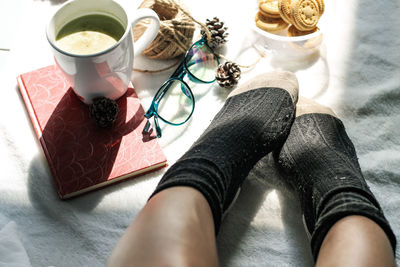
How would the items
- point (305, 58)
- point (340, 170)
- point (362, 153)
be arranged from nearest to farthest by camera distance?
point (340, 170) → point (362, 153) → point (305, 58)

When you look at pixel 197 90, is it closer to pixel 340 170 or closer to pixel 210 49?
pixel 210 49

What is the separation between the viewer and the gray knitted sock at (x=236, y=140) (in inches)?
26.7

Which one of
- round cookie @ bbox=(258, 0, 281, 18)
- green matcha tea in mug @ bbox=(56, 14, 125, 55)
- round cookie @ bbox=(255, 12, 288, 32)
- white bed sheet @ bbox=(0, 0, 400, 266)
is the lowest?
white bed sheet @ bbox=(0, 0, 400, 266)

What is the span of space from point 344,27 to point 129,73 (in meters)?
0.50

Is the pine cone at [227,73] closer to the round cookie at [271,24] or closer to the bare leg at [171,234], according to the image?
the round cookie at [271,24]

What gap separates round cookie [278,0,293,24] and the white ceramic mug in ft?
0.90

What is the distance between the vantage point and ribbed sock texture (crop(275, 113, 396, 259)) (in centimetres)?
67

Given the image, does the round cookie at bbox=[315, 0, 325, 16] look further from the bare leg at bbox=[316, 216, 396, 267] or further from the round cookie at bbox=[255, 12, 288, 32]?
the bare leg at bbox=[316, 216, 396, 267]

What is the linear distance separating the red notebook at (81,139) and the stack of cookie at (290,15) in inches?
13.0

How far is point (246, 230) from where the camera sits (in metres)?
0.78

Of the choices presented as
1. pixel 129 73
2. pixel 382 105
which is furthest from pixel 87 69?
pixel 382 105

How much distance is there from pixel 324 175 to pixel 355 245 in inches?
6.7

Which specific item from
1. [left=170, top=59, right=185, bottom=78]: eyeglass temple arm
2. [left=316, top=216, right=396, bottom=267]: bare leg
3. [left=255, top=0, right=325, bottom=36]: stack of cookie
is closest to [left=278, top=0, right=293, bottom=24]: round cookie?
[left=255, top=0, right=325, bottom=36]: stack of cookie

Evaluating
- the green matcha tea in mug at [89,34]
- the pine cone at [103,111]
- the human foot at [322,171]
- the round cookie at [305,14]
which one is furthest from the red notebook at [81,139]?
the round cookie at [305,14]
